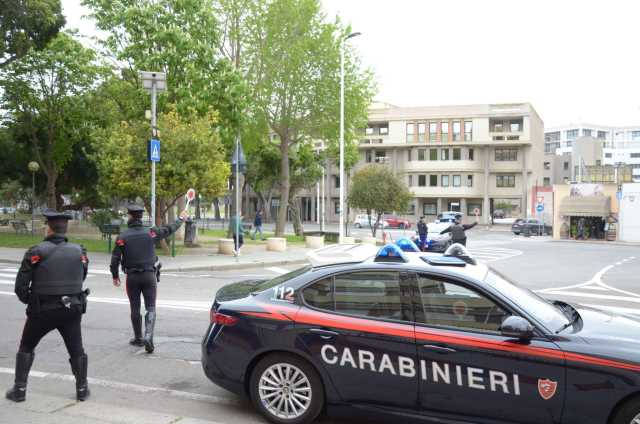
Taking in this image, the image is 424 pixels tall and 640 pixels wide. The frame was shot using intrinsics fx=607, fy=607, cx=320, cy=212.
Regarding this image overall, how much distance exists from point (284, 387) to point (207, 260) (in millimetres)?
15003

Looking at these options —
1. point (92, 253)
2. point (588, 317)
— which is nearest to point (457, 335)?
point (588, 317)

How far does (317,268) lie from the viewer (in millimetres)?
5410

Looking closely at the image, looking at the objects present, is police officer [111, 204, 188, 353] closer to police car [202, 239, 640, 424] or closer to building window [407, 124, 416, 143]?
police car [202, 239, 640, 424]

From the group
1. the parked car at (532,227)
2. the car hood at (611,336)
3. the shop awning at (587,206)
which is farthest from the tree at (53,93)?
the parked car at (532,227)

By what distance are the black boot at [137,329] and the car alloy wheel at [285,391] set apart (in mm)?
3039

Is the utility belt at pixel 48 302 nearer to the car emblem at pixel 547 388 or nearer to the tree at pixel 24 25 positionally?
the car emblem at pixel 547 388

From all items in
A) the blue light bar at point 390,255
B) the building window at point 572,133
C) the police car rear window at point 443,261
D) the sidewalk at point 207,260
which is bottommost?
the sidewalk at point 207,260

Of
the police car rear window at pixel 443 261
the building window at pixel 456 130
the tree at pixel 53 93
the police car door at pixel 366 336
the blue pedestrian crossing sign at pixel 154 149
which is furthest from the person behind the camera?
the building window at pixel 456 130

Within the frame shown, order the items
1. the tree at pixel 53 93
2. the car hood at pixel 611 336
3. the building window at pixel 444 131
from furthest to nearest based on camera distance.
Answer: the building window at pixel 444 131 → the tree at pixel 53 93 → the car hood at pixel 611 336

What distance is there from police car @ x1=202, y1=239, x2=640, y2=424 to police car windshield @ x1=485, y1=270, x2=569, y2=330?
2 cm

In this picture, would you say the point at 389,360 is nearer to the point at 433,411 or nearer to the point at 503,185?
the point at 433,411

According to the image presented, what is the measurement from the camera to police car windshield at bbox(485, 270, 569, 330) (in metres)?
4.78

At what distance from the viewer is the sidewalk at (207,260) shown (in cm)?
1789

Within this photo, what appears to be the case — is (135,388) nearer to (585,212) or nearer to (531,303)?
(531,303)
